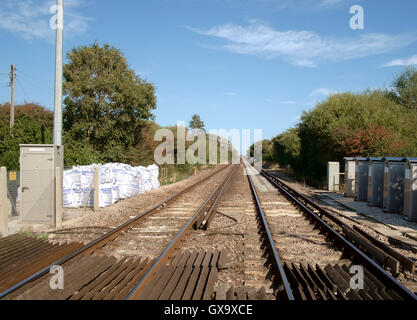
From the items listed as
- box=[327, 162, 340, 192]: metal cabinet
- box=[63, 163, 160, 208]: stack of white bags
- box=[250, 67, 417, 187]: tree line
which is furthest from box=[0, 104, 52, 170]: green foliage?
box=[250, 67, 417, 187]: tree line

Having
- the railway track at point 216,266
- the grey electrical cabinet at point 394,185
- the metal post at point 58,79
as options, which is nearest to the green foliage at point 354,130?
the grey electrical cabinet at point 394,185

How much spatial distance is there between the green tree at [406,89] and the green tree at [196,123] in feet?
254

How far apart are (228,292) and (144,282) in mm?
1095

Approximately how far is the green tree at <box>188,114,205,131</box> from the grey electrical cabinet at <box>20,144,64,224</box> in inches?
3780

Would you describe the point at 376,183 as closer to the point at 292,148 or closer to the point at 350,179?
the point at 350,179

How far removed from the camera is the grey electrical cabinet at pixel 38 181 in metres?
9.18

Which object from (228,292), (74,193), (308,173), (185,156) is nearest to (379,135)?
(308,173)

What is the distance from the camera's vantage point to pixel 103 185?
12562 mm

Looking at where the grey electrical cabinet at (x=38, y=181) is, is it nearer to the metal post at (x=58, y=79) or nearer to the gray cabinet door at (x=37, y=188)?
the gray cabinet door at (x=37, y=188)

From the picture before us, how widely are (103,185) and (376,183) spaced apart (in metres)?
10.4

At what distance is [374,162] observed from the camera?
1289 centimetres

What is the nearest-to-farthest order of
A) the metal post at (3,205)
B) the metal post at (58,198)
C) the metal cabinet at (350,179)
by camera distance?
the metal post at (3,205)
the metal post at (58,198)
the metal cabinet at (350,179)

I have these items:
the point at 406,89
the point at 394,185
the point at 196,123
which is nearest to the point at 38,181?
the point at 394,185

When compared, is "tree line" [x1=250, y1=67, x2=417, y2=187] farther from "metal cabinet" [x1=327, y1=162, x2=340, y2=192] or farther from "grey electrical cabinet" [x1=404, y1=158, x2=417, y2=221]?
"grey electrical cabinet" [x1=404, y1=158, x2=417, y2=221]
